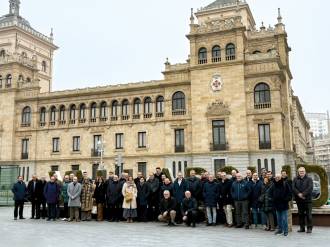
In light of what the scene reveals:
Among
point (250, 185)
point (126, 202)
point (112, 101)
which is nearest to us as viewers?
point (250, 185)

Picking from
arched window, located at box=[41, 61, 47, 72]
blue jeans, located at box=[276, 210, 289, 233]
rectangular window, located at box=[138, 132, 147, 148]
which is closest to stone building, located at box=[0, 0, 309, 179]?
rectangular window, located at box=[138, 132, 147, 148]

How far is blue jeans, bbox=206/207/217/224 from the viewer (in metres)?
14.8

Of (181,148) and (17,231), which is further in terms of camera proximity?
(181,148)

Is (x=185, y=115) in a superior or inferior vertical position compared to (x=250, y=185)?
superior

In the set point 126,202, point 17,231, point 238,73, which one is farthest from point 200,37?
point 17,231

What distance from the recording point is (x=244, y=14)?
47.7 meters

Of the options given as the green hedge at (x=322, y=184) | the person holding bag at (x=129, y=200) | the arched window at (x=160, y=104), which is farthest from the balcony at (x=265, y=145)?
the person holding bag at (x=129, y=200)

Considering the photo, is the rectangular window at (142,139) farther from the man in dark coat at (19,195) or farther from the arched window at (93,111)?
the man in dark coat at (19,195)

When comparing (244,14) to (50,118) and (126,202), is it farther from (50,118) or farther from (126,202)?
(126,202)

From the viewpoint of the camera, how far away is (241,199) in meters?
14.2

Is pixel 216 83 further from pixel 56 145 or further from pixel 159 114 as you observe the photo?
pixel 56 145

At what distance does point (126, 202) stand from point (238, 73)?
22775mm

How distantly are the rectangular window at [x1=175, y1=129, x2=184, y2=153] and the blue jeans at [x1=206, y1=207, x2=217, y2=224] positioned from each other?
74.0ft

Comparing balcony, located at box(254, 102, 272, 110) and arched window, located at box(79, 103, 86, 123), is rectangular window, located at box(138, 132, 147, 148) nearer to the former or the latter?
arched window, located at box(79, 103, 86, 123)
